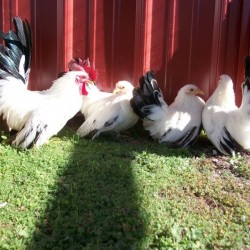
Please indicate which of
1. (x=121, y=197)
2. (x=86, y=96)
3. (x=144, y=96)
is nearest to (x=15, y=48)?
(x=86, y=96)

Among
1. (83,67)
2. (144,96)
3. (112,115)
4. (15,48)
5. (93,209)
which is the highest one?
(15,48)

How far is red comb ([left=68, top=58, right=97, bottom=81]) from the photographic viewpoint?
5559 millimetres

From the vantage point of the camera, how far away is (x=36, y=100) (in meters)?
5.03

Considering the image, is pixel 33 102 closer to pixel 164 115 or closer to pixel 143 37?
pixel 164 115

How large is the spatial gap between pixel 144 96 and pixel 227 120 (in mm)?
1115

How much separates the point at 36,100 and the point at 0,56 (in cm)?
70

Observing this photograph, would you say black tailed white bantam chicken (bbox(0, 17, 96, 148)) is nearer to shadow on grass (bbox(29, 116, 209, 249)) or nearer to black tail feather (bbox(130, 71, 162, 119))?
shadow on grass (bbox(29, 116, 209, 249))

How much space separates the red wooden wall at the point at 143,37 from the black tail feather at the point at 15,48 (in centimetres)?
77

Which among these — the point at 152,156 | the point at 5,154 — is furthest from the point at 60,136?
the point at 152,156

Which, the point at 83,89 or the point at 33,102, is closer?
the point at 33,102

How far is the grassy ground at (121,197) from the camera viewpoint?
10.2 feet

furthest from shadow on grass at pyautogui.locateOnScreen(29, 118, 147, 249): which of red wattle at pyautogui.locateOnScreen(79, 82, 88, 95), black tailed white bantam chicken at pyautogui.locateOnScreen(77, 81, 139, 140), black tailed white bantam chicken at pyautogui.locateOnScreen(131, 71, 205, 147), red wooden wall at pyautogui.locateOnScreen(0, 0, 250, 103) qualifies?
red wooden wall at pyautogui.locateOnScreen(0, 0, 250, 103)

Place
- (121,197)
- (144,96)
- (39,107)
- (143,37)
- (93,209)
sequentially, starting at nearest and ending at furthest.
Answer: (93,209) < (121,197) < (39,107) < (144,96) < (143,37)

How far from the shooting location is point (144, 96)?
5238 millimetres
